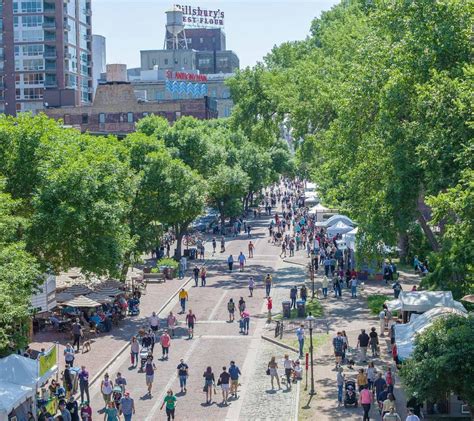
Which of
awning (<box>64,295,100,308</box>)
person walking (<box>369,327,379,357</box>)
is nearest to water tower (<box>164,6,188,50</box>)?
awning (<box>64,295,100,308</box>)

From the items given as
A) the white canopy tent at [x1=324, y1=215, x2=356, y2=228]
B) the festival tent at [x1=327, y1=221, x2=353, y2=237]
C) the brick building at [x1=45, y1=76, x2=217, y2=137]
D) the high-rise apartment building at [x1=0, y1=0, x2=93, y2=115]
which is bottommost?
the festival tent at [x1=327, y1=221, x2=353, y2=237]

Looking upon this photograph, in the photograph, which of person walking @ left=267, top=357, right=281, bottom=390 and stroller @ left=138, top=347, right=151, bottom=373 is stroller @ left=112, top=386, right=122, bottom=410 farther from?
person walking @ left=267, top=357, right=281, bottom=390

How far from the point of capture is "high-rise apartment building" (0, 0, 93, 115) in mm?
125875

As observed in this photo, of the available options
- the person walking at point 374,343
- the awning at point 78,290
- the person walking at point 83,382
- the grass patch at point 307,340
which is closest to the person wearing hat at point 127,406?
the person walking at point 83,382

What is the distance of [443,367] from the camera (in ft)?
74.3

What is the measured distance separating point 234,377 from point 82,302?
12426mm

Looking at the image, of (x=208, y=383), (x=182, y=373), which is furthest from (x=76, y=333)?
(x=208, y=383)

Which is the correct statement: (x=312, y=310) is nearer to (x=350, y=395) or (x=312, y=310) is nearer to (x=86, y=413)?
(x=350, y=395)

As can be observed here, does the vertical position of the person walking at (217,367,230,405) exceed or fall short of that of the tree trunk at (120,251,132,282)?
it falls short

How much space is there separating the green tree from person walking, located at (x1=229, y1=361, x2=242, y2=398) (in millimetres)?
7109

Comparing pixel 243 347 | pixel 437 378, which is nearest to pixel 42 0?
pixel 243 347

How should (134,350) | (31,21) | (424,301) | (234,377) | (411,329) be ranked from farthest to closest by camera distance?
A: (31,21)
(134,350)
(424,301)
(234,377)
(411,329)

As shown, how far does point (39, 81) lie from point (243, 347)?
322 feet

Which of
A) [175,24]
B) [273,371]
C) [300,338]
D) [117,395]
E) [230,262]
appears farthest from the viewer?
[175,24]
